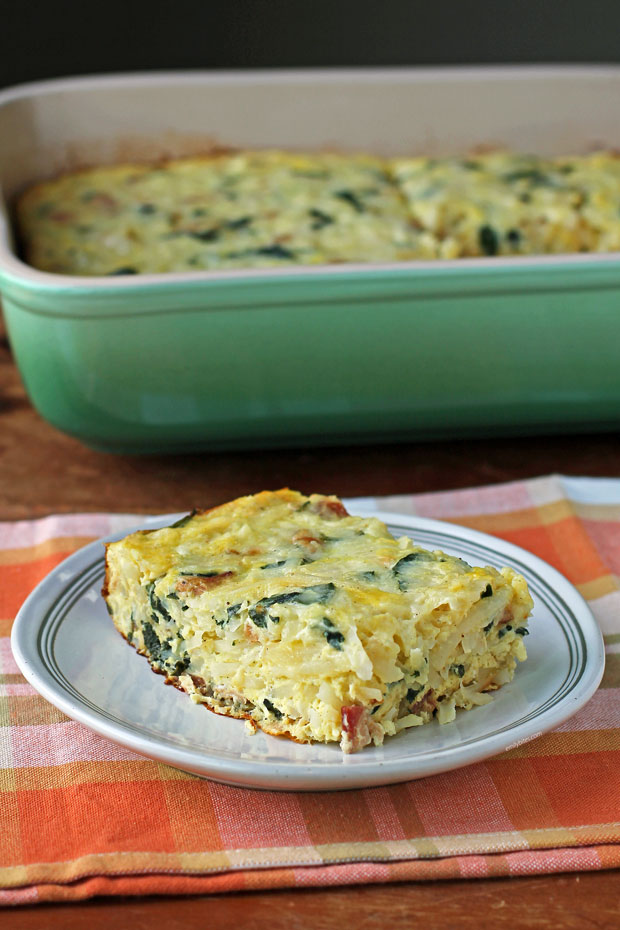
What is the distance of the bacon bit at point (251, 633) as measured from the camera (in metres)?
1.16

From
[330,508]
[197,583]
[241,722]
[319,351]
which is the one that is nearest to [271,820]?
[241,722]

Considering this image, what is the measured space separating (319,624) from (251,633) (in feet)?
0.29

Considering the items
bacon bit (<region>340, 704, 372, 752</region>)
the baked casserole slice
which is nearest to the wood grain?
the baked casserole slice

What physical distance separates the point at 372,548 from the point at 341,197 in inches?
44.9

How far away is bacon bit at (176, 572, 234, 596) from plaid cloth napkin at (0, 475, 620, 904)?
187 mm

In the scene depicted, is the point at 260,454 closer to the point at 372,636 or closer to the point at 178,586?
the point at 178,586

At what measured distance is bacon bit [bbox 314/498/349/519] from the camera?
54.1 inches

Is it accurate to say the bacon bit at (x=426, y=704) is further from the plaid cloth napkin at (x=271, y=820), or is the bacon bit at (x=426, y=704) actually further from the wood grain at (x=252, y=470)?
the wood grain at (x=252, y=470)

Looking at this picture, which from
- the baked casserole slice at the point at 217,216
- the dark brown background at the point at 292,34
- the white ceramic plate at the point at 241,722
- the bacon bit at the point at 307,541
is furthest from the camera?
the dark brown background at the point at 292,34

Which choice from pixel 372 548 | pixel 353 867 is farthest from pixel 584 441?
pixel 353 867

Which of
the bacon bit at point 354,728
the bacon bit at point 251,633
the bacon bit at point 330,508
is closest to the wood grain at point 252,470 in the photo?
the bacon bit at point 330,508

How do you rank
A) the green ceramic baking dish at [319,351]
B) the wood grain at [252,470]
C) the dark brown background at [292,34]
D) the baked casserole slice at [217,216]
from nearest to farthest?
1. the green ceramic baking dish at [319,351]
2. the wood grain at [252,470]
3. the baked casserole slice at [217,216]
4. the dark brown background at [292,34]

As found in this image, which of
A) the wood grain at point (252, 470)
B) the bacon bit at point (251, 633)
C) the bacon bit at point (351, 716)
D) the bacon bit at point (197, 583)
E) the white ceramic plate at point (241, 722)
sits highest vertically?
the bacon bit at point (197, 583)

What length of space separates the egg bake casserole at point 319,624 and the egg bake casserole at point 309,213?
74cm
